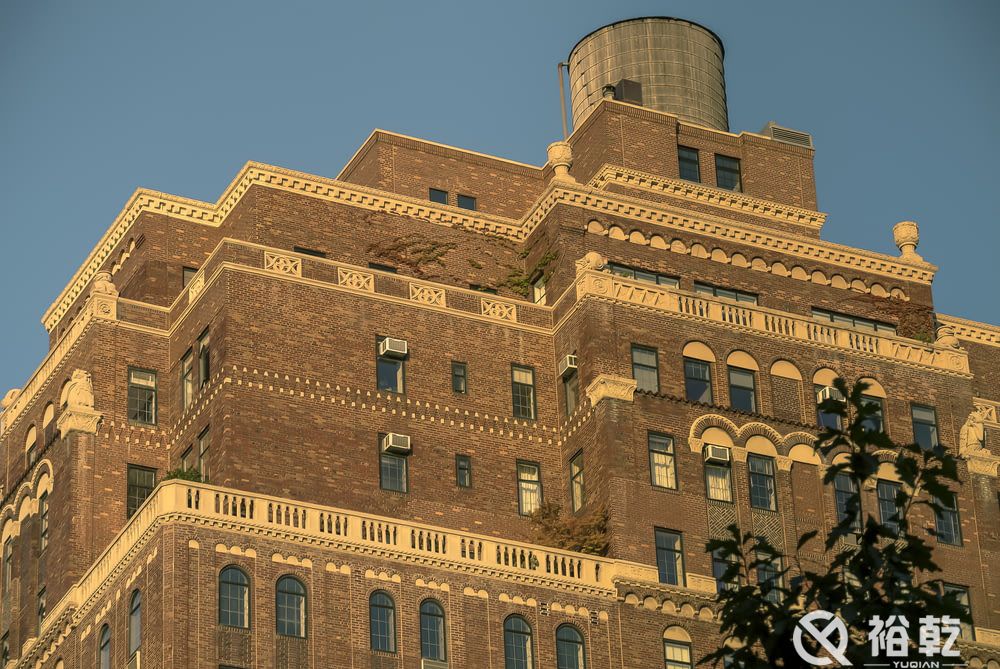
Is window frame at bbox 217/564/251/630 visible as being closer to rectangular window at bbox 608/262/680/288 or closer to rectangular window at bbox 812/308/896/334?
rectangular window at bbox 608/262/680/288

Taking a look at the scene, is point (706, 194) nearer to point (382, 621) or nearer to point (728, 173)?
point (728, 173)

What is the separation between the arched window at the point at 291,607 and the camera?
6269cm

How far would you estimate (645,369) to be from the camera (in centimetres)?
7325

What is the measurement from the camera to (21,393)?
265 ft

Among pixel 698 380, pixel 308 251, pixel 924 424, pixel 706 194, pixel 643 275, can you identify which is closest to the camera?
pixel 698 380

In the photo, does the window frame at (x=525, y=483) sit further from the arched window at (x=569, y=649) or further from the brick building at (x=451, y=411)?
the arched window at (x=569, y=649)

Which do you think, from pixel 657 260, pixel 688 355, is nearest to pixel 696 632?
pixel 688 355

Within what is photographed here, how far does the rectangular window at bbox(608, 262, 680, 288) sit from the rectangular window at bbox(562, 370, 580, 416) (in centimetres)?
506

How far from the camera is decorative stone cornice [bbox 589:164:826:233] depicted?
8212cm

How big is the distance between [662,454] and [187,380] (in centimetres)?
1638

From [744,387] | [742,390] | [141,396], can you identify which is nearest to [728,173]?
[744,387]

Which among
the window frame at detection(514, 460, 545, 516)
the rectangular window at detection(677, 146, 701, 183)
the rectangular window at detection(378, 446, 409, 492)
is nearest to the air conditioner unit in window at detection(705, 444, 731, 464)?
the window frame at detection(514, 460, 545, 516)

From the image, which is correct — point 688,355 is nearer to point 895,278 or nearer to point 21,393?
point 895,278

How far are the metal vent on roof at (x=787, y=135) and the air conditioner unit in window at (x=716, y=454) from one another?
20.2 meters
